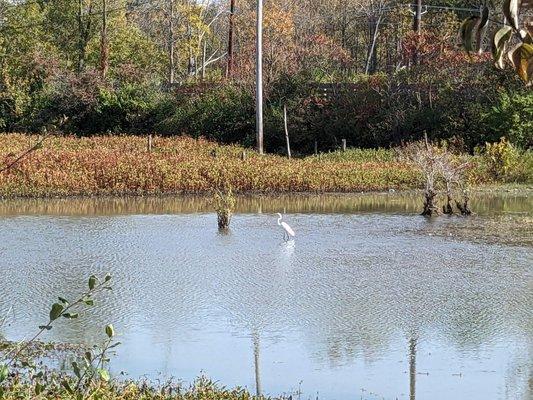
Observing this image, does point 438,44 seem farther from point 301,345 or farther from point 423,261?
point 301,345

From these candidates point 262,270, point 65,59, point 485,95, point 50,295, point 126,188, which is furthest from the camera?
point 65,59

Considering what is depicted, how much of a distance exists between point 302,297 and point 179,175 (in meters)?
15.1

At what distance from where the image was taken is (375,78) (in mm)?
36000

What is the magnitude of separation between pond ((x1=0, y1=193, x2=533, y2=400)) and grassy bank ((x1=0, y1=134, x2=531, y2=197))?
15.7 ft

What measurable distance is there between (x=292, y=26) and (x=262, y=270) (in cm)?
3486

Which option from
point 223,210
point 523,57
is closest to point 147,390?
point 523,57

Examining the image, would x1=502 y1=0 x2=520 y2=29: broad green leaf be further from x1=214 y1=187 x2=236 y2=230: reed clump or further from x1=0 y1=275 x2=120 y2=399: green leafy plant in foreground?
x1=214 y1=187 x2=236 y2=230: reed clump

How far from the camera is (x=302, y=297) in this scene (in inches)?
473

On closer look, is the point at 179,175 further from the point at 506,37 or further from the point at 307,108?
the point at 506,37

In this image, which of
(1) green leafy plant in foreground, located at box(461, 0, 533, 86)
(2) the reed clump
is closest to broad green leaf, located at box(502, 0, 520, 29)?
(1) green leafy plant in foreground, located at box(461, 0, 533, 86)

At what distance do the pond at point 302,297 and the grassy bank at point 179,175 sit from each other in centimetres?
478

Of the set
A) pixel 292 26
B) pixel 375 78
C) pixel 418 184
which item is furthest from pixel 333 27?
pixel 418 184

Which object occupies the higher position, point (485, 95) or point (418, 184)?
point (485, 95)

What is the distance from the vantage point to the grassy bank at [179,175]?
2630cm
